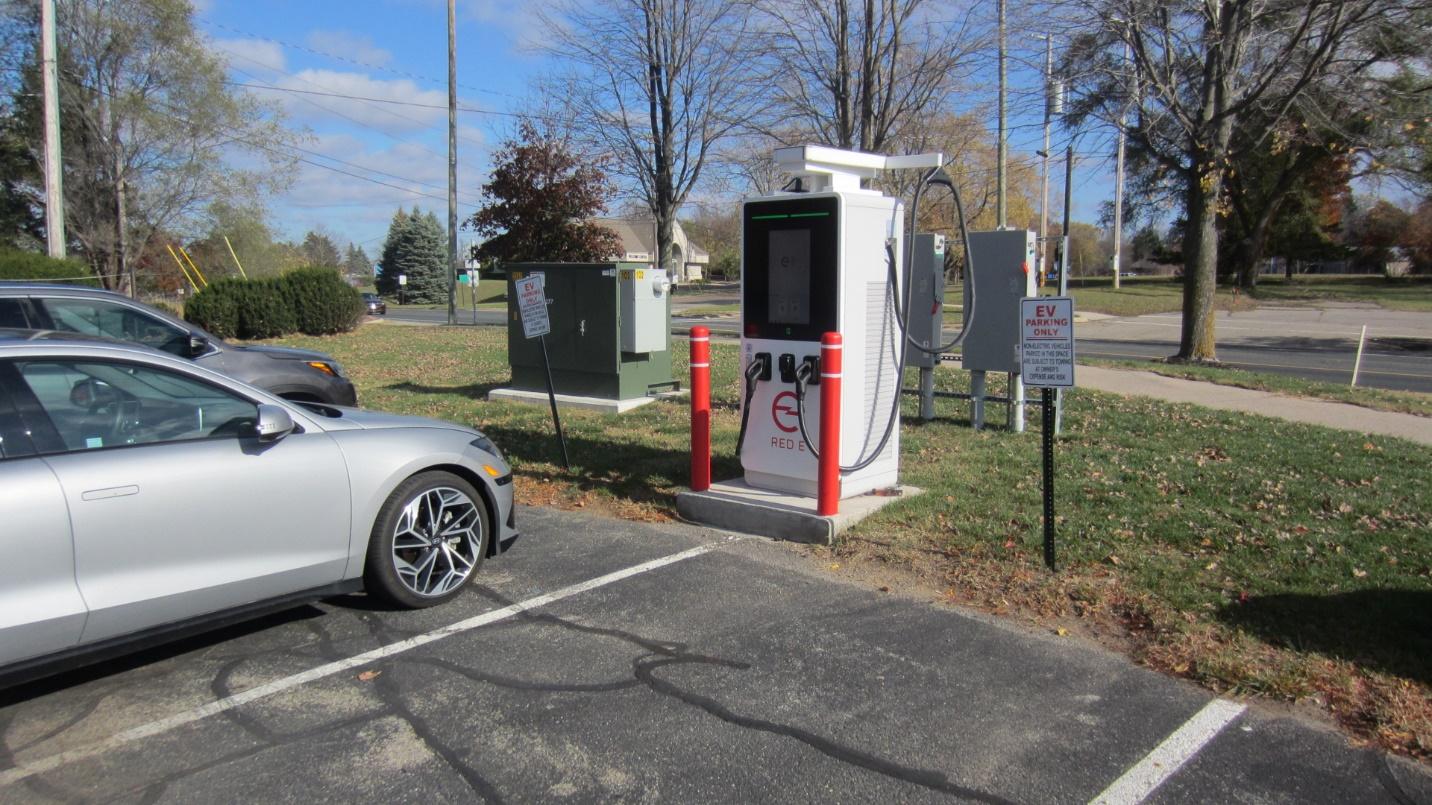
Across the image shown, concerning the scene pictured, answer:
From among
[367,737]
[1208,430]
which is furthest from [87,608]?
[1208,430]

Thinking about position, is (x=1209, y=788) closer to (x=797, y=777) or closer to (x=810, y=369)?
(x=797, y=777)

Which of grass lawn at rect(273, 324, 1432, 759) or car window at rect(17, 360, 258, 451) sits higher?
car window at rect(17, 360, 258, 451)

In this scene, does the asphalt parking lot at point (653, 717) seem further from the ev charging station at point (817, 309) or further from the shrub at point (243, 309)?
the shrub at point (243, 309)

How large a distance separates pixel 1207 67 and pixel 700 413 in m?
12.7

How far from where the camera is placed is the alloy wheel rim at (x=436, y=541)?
4848mm

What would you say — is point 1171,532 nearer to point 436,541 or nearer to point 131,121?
point 436,541

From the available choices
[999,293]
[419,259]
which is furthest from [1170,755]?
[419,259]

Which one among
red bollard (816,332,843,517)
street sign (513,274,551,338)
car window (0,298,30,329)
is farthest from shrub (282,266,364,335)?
red bollard (816,332,843,517)

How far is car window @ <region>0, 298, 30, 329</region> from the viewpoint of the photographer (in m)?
7.71

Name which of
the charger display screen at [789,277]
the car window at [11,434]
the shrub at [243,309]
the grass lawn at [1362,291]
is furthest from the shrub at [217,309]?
the grass lawn at [1362,291]

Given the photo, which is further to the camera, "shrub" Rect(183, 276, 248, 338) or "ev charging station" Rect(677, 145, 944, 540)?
"shrub" Rect(183, 276, 248, 338)

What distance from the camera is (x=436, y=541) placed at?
16.3 feet

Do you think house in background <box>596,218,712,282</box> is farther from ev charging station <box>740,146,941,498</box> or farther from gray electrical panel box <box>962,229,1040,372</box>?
ev charging station <box>740,146,941,498</box>

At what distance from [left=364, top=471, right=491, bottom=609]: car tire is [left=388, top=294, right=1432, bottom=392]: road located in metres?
16.0
